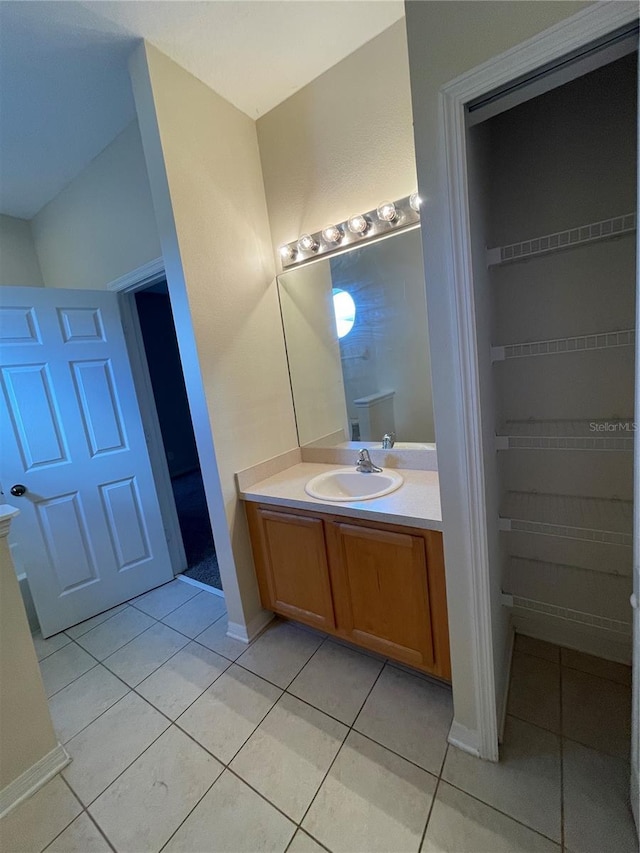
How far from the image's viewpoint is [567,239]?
47.9 inches

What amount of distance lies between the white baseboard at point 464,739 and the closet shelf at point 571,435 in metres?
1.00

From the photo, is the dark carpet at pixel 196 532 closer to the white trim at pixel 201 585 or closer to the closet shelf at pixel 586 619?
the white trim at pixel 201 585

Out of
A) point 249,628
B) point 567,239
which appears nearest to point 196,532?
point 249,628

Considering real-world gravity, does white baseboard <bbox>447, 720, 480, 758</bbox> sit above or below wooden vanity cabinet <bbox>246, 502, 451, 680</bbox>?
below

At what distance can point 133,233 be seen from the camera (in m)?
2.06

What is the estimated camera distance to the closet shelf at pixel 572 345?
119cm

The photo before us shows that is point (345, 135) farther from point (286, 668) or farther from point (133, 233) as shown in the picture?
point (286, 668)

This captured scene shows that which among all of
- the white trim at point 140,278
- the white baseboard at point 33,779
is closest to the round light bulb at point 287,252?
the white trim at point 140,278

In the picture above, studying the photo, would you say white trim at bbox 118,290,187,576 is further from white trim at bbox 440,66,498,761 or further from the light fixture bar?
white trim at bbox 440,66,498,761

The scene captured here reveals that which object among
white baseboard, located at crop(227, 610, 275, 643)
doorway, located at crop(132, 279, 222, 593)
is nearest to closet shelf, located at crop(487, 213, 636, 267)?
white baseboard, located at crop(227, 610, 275, 643)

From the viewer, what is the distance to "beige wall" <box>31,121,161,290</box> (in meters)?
1.97

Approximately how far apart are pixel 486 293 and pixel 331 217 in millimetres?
963

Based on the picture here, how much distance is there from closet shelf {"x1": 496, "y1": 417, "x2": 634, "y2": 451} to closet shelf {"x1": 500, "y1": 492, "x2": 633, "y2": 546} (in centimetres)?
27

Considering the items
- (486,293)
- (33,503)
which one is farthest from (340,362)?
(33,503)
